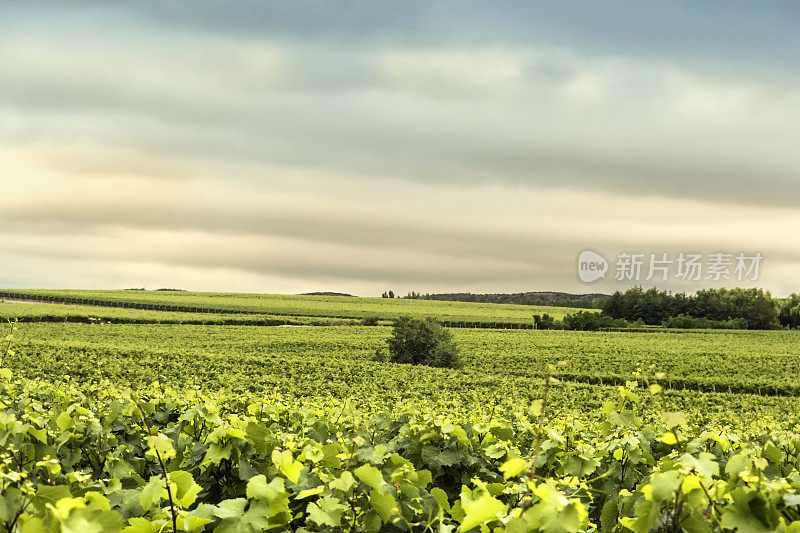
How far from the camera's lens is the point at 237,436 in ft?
12.6

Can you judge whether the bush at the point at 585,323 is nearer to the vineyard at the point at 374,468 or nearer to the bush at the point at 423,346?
the bush at the point at 423,346

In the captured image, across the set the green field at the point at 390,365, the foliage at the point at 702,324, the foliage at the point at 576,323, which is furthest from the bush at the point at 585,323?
the green field at the point at 390,365

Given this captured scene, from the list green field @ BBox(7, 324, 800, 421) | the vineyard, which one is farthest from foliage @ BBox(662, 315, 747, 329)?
the vineyard

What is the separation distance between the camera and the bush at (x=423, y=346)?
155 feet

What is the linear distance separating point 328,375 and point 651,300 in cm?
9417

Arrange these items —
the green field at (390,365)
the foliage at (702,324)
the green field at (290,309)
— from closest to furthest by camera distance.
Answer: the green field at (390,365) < the foliage at (702,324) < the green field at (290,309)

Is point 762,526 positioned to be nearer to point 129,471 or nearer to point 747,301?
point 129,471

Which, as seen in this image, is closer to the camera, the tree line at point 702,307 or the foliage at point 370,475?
the foliage at point 370,475

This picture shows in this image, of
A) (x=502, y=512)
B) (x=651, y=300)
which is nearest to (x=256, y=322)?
(x=651, y=300)

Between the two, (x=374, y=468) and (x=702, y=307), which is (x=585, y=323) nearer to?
(x=702, y=307)

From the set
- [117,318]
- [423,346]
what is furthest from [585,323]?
[117,318]

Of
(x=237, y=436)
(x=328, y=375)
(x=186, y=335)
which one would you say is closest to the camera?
(x=237, y=436)

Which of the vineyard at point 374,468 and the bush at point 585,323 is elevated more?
the vineyard at point 374,468

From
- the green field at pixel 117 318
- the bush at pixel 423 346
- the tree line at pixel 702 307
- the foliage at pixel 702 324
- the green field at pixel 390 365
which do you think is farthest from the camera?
the tree line at pixel 702 307
